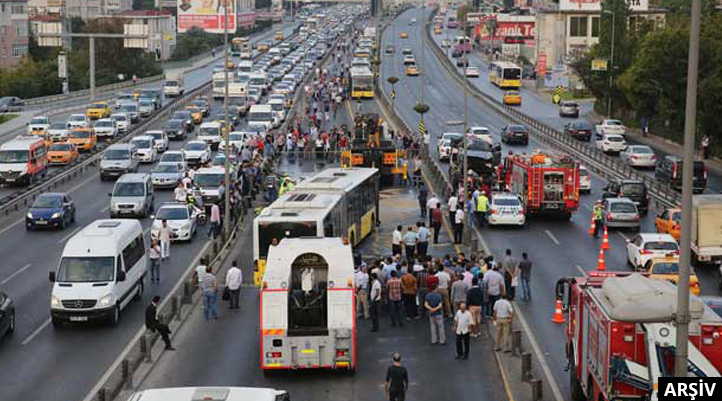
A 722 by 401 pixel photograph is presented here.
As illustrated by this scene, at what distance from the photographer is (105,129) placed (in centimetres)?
7738

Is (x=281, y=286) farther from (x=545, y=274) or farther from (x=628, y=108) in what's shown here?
(x=628, y=108)

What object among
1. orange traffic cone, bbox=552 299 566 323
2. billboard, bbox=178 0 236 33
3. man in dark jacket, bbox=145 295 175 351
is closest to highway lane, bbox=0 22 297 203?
billboard, bbox=178 0 236 33

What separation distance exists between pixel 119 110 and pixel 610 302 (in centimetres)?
7213

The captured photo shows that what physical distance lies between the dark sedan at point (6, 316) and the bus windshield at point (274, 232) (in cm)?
696

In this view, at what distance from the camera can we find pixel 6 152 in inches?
2267

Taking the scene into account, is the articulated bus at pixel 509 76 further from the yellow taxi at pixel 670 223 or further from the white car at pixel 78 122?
the yellow taxi at pixel 670 223

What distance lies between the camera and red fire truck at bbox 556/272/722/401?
1858 cm

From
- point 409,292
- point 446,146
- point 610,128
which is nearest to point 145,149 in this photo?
point 446,146

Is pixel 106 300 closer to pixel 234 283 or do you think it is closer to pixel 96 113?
pixel 234 283

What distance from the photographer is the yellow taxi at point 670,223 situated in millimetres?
42375

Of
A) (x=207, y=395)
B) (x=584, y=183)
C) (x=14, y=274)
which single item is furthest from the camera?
(x=584, y=183)

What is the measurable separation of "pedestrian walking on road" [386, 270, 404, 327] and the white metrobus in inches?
166

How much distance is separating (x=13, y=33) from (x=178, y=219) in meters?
109

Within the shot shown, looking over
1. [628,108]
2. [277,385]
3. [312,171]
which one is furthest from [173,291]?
[628,108]
